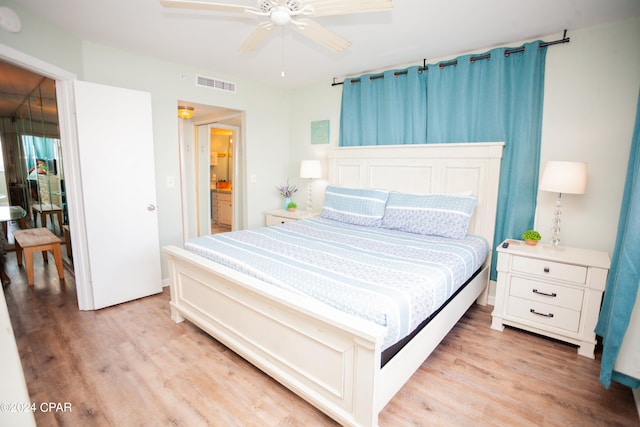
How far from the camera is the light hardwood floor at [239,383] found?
1.62 metres

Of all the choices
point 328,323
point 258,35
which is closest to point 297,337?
point 328,323

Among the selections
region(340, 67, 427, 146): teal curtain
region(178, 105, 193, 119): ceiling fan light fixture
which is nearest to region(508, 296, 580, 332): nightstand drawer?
region(340, 67, 427, 146): teal curtain

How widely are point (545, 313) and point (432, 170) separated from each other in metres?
1.56

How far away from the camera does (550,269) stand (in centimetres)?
226

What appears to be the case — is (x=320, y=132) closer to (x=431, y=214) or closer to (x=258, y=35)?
(x=431, y=214)

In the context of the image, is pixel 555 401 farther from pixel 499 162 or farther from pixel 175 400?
pixel 175 400

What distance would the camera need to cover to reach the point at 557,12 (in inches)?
86.2

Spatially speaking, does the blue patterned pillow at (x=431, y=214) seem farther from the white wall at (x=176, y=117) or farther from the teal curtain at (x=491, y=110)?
the white wall at (x=176, y=117)

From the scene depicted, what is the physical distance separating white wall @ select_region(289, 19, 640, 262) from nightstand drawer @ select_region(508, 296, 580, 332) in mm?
666

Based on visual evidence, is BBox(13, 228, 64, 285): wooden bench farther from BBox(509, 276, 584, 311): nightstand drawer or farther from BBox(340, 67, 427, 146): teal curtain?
BBox(509, 276, 584, 311): nightstand drawer

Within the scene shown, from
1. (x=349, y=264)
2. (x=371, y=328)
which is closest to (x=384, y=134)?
(x=349, y=264)

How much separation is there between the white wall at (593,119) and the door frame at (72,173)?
3.79 meters

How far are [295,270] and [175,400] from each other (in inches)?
38.7

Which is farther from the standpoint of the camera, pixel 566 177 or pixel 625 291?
pixel 566 177
